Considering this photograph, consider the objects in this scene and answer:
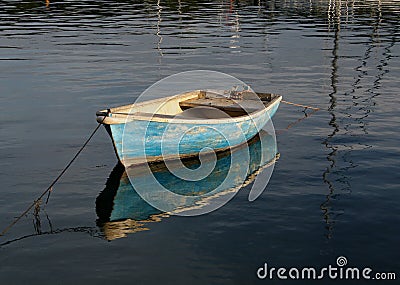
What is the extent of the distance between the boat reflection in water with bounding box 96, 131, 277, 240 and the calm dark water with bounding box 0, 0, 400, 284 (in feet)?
1.14

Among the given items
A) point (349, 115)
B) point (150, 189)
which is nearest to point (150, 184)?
point (150, 189)

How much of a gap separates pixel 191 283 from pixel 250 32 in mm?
46161

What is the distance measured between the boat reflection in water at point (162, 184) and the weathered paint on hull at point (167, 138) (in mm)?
463

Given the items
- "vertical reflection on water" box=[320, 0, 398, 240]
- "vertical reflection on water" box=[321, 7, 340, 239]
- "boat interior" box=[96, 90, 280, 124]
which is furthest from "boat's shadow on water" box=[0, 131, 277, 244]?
"vertical reflection on water" box=[320, 0, 398, 240]

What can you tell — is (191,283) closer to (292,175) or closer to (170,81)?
(292,175)

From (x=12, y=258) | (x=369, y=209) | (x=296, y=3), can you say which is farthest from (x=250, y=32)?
(x=12, y=258)

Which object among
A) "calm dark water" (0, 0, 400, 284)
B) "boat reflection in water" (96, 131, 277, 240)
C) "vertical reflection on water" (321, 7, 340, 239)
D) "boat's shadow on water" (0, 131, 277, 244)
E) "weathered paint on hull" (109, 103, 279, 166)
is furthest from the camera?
"weathered paint on hull" (109, 103, 279, 166)

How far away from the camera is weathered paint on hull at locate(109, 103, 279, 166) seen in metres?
17.2

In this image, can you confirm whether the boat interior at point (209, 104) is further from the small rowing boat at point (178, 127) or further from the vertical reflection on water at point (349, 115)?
the vertical reflection on water at point (349, 115)

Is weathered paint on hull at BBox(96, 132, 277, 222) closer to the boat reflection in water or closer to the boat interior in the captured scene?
the boat reflection in water

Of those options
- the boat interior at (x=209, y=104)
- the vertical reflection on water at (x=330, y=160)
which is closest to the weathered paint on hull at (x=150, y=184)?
the boat interior at (x=209, y=104)

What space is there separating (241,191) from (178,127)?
2.86 meters

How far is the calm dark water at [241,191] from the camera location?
12.8 metres

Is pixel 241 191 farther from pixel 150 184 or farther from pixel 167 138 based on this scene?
pixel 167 138
